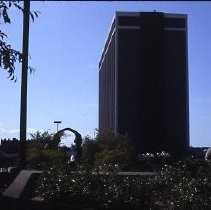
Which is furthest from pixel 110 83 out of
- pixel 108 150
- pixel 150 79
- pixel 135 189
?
pixel 135 189

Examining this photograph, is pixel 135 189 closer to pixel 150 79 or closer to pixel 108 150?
pixel 108 150

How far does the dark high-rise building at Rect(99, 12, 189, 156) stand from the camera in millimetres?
116812

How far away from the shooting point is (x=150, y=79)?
396 feet

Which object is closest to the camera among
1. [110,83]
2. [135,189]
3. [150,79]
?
[135,189]

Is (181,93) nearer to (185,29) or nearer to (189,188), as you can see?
(185,29)

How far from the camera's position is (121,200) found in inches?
394

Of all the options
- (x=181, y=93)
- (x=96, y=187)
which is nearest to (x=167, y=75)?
(x=181, y=93)

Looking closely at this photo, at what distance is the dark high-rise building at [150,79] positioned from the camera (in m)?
117

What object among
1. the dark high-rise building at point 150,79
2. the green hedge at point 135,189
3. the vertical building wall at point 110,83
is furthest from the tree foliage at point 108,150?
the vertical building wall at point 110,83

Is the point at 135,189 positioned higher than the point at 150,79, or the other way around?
the point at 150,79

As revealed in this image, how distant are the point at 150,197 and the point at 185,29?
121m

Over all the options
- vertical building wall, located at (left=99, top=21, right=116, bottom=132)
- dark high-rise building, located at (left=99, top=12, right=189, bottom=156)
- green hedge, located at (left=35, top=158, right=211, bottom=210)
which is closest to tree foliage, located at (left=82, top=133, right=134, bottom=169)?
green hedge, located at (left=35, top=158, right=211, bottom=210)

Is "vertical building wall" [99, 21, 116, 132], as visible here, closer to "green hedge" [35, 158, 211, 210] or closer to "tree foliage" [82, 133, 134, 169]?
"tree foliage" [82, 133, 134, 169]

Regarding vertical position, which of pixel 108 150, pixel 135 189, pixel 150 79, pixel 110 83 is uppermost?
pixel 110 83
